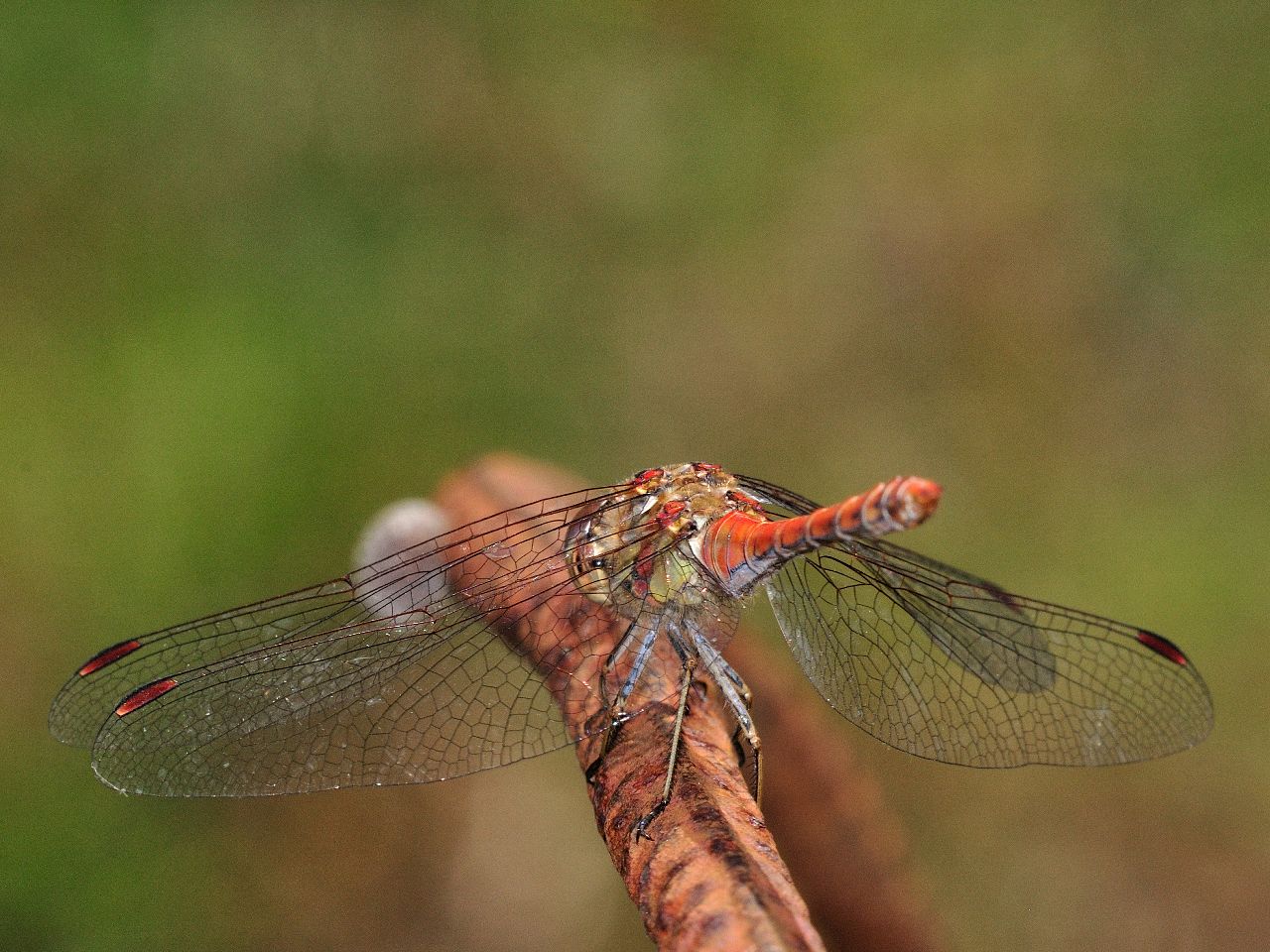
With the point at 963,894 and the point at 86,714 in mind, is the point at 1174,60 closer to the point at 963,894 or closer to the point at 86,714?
the point at 963,894

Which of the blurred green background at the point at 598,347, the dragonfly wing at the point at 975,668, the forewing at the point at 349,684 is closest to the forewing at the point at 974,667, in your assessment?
the dragonfly wing at the point at 975,668

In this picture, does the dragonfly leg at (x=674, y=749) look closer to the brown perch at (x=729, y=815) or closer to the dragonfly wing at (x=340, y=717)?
the brown perch at (x=729, y=815)

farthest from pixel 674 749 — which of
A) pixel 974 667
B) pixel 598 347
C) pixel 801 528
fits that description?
pixel 598 347

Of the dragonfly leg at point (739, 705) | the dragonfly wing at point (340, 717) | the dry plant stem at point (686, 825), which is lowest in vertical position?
the dry plant stem at point (686, 825)

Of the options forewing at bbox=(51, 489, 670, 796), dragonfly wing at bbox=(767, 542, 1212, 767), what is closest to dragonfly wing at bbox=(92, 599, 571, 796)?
forewing at bbox=(51, 489, 670, 796)

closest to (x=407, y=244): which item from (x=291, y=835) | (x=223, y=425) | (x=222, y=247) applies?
(x=222, y=247)

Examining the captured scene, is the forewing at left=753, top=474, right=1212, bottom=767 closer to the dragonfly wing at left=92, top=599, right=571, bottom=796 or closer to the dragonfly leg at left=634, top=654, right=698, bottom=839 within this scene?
the dragonfly leg at left=634, top=654, right=698, bottom=839

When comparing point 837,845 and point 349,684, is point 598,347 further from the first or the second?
point 837,845
